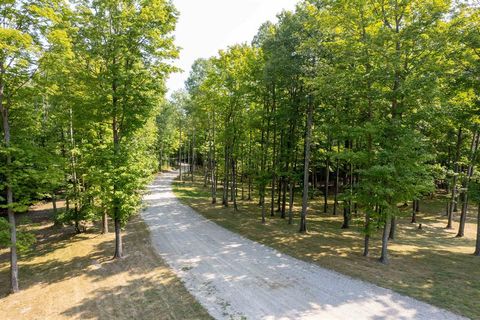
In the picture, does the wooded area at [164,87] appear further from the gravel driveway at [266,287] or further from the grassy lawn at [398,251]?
the gravel driveway at [266,287]

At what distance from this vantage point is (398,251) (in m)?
15.3

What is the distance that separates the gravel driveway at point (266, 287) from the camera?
8938mm

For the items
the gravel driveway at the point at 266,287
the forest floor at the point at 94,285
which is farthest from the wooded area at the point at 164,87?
the gravel driveway at the point at 266,287

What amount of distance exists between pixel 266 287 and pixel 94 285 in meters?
6.92

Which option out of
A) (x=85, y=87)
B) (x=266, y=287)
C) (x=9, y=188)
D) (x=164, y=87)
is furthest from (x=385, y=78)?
(x=9, y=188)

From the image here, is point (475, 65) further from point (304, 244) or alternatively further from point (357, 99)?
point (304, 244)

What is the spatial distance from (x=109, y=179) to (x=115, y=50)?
232 inches

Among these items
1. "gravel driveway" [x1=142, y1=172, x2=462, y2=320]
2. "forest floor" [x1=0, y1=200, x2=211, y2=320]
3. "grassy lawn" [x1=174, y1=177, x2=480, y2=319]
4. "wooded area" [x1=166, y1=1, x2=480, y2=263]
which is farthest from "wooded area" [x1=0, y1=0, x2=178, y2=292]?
"grassy lawn" [x1=174, y1=177, x2=480, y2=319]

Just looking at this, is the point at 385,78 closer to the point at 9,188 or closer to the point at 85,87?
the point at 85,87

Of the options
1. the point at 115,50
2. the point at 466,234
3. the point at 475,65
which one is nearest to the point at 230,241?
the point at 115,50

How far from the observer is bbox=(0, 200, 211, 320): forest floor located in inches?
382

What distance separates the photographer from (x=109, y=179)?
1349cm

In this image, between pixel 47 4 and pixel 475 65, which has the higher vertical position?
pixel 47 4

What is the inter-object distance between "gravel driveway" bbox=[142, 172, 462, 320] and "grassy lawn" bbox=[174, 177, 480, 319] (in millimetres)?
716
